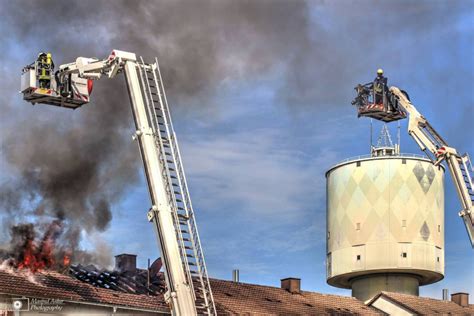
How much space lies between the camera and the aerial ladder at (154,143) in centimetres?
3628

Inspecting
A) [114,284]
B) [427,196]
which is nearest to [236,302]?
[114,284]

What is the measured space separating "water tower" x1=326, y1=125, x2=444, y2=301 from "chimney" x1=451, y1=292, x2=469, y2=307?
3.20m

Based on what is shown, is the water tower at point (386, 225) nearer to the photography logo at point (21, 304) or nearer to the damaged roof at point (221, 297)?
the damaged roof at point (221, 297)

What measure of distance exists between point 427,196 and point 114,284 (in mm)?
26560

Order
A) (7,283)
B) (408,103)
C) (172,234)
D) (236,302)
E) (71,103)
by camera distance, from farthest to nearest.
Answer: (236,302), (408,103), (7,283), (71,103), (172,234)

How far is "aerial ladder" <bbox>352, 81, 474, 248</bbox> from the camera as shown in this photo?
48500 mm

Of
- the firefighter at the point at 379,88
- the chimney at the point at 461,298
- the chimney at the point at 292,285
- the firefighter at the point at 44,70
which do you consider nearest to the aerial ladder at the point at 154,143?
the firefighter at the point at 44,70

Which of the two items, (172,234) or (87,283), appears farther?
(87,283)

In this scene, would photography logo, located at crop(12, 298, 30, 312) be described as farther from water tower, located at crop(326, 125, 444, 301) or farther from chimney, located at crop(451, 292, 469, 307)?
chimney, located at crop(451, 292, 469, 307)

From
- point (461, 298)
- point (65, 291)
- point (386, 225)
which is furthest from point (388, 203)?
point (65, 291)

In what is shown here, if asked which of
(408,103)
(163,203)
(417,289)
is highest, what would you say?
(408,103)

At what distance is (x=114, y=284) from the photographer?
5294 centimetres

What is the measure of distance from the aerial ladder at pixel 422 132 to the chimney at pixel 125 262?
14043 millimetres

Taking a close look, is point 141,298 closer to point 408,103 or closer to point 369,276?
point 408,103
